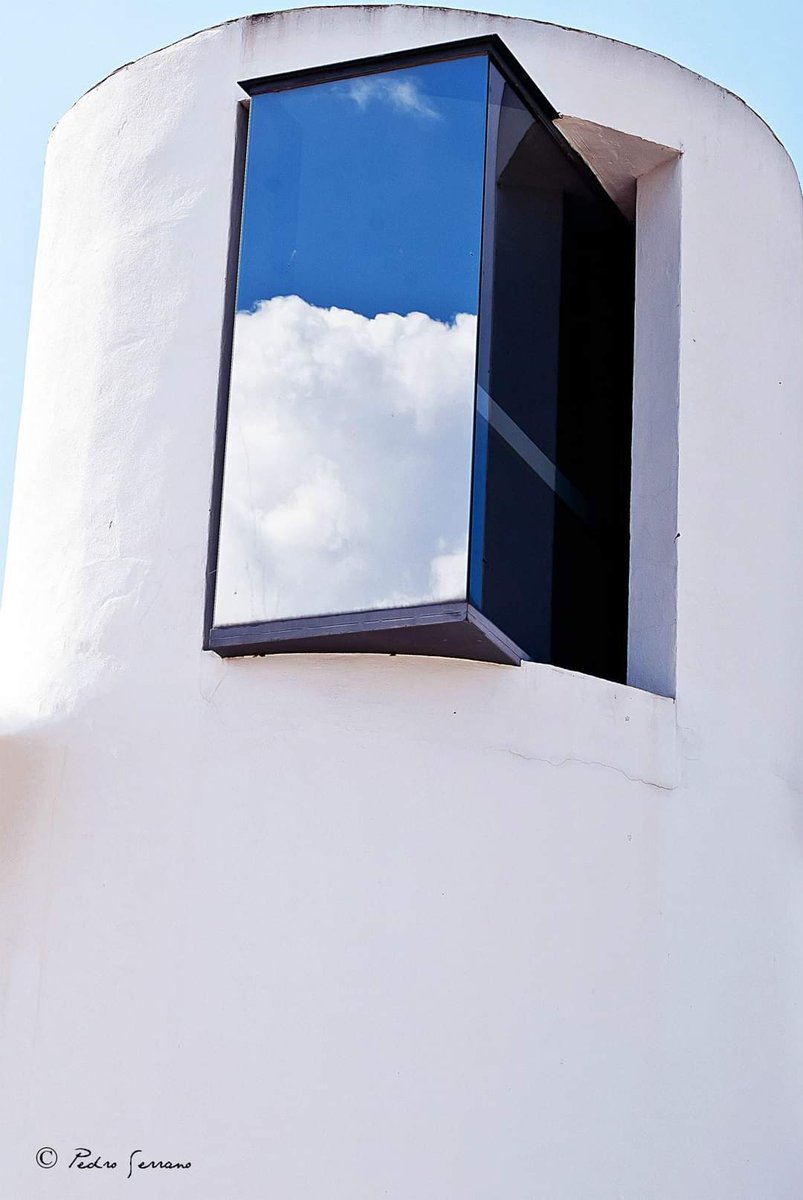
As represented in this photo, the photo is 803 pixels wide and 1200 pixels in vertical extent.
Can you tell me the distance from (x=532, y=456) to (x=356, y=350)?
1.10 metres

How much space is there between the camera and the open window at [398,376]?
8352mm

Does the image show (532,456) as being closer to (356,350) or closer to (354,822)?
(356,350)

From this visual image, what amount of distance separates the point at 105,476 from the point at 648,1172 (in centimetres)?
393

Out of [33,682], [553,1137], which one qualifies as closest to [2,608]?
[33,682]

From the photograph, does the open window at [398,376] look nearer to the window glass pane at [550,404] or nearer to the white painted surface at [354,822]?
the window glass pane at [550,404]

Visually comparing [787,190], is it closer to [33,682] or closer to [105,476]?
[105,476]

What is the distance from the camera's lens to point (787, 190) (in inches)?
414

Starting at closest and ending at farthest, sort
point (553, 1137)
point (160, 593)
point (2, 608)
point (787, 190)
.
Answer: point (553, 1137)
point (160, 593)
point (2, 608)
point (787, 190)

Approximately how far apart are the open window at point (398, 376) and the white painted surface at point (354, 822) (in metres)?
0.26
